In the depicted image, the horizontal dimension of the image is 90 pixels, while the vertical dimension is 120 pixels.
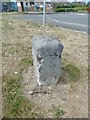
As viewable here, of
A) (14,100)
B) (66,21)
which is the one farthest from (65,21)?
(14,100)

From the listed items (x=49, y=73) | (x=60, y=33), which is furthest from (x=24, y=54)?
(x=60, y=33)

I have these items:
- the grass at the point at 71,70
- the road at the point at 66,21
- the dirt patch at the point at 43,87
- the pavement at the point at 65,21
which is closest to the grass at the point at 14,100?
the dirt patch at the point at 43,87

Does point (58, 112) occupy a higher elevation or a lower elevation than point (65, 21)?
lower

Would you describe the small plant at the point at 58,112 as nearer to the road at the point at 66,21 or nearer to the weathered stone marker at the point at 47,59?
the weathered stone marker at the point at 47,59

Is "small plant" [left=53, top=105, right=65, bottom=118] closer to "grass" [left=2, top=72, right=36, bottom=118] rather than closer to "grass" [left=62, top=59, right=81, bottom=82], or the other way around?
"grass" [left=2, top=72, right=36, bottom=118]

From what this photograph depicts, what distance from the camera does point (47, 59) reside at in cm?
418

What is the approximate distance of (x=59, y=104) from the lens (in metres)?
4.03

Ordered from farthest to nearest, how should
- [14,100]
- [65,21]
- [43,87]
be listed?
[65,21]
[43,87]
[14,100]

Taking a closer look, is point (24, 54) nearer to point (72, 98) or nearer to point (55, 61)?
point (55, 61)

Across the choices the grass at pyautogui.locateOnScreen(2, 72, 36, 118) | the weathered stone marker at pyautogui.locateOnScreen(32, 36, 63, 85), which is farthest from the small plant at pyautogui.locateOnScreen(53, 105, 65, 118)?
the weathered stone marker at pyautogui.locateOnScreen(32, 36, 63, 85)

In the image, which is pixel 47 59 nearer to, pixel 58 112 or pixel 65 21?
pixel 58 112

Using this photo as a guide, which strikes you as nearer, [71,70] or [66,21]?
[71,70]

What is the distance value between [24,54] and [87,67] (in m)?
1.15

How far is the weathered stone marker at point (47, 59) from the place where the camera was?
4102 millimetres
